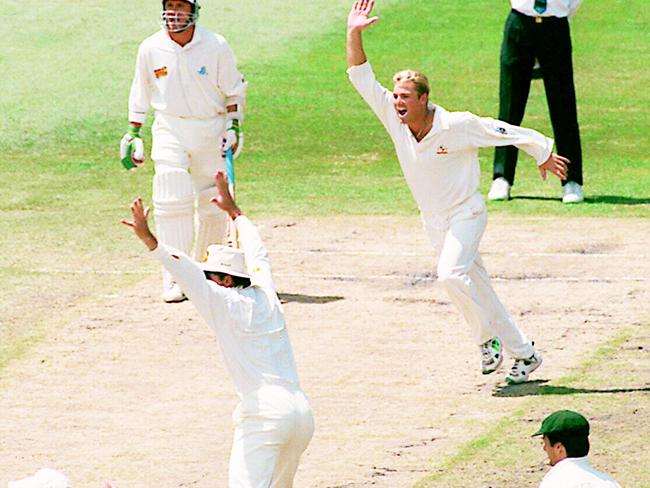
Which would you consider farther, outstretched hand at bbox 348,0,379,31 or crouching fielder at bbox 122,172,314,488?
outstretched hand at bbox 348,0,379,31

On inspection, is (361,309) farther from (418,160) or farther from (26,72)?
(26,72)

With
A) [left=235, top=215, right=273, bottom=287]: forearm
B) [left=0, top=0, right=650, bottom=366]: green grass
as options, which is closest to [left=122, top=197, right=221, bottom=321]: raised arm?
[left=235, top=215, right=273, bottom=287]: forearm

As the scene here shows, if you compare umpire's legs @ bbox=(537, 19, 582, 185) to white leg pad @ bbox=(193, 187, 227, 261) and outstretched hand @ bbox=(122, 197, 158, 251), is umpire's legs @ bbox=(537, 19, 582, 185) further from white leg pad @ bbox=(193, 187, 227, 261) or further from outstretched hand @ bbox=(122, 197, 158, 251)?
outstretched hand @ bbox=(122, 197, 158, 251)

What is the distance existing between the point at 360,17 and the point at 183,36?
2.76 meters

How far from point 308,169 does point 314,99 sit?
3414 mm

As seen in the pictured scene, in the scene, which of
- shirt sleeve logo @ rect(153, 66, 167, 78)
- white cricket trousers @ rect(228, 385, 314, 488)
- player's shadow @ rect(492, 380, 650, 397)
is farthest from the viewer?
shirt sleeve logo @ rect(153, 66, 167, 78)

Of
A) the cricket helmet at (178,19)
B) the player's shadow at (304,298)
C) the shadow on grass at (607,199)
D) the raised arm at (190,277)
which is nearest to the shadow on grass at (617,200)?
the shadow on grass at (607,199)

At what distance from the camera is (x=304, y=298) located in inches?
565

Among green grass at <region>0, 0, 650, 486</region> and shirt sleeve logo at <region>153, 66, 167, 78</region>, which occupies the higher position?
shirt sleeve logo at <region>153, 66, 167, 78</region>

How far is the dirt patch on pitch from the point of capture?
10.5 meters

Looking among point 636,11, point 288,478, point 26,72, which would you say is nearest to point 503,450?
point 288,478

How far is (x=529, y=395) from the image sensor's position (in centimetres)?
1159

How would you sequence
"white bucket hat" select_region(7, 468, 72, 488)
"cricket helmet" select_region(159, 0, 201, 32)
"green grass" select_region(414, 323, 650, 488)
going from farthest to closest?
"cricket helmet" select_region(159, 0, 201, 32) → "green grass" select_region(414, 323, 650, 488) → "white bucket hat" select_region(7, 468, 72, 488)

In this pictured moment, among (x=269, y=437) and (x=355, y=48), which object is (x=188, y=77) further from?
(x=269, y=437)
